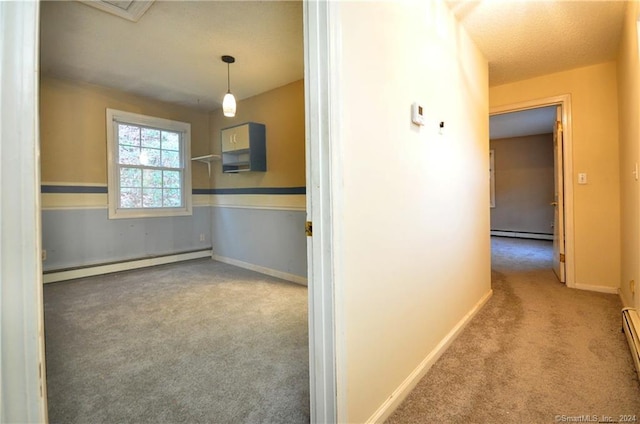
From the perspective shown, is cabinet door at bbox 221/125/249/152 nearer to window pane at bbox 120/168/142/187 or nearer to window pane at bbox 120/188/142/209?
window pane at bbox 120/168/142/187

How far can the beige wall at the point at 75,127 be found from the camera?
3.62m

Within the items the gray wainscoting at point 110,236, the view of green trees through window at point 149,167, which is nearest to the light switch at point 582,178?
the gray wainscoting at point 110,236

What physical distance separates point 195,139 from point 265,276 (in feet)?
8.45

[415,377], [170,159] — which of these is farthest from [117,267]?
[415,377]

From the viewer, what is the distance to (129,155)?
4.32 m

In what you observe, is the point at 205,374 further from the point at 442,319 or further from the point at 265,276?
the point at 265,276

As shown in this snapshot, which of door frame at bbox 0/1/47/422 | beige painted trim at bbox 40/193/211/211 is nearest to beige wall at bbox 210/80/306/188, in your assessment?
beige painted trim at bbox 40/193/211/211

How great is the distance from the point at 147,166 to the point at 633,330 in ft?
17.4

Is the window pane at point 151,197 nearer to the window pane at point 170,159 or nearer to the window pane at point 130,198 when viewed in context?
the window pane at point 130,198

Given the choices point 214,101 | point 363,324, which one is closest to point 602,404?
point 363,324

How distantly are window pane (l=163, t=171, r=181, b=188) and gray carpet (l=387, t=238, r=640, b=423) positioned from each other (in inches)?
172

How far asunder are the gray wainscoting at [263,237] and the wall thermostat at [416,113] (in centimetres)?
214

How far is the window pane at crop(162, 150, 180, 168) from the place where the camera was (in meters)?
4.70

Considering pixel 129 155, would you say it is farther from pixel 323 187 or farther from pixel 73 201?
pixel 323 187
